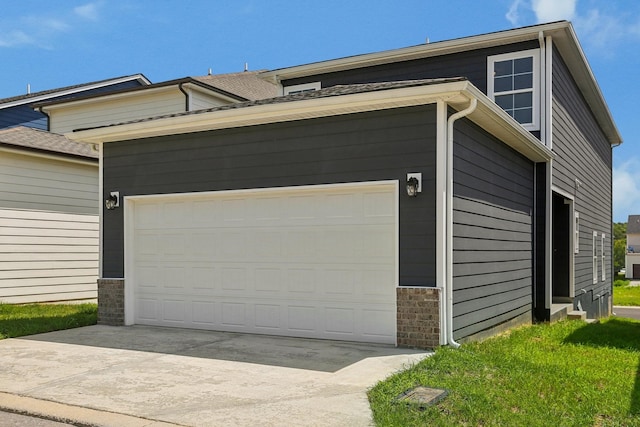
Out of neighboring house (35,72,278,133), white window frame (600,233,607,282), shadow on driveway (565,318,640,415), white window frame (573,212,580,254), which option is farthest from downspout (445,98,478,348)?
white window frame (600,233,607,282)

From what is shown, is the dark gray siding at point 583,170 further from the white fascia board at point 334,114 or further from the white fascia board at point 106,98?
the white fascia board at point 106,98

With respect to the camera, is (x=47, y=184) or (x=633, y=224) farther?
(x=633, y=224)

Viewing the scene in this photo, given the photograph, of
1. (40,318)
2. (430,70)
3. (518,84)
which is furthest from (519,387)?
(430,70)

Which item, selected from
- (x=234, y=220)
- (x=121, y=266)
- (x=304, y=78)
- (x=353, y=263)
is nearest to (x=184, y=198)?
(x=234, y=220)

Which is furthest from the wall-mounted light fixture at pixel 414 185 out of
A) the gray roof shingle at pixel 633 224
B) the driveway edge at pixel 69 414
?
the gray roof shingle at pixel 633 224

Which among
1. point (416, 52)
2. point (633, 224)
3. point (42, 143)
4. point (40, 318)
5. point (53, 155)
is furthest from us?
point (633, 224)

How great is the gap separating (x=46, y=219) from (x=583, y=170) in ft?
42.8

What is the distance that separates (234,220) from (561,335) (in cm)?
548

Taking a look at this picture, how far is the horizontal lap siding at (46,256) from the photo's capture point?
41.9 ft

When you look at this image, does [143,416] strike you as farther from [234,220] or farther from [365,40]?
[365,40]

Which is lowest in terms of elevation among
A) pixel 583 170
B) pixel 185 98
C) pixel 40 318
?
pixel 40 318

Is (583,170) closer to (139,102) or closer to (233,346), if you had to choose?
(233,346)

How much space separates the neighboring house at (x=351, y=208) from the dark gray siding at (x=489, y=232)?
0.04 metres

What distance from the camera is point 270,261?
8539 mm
